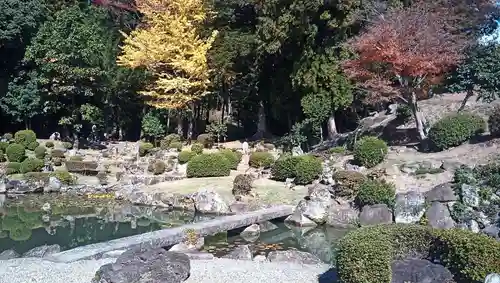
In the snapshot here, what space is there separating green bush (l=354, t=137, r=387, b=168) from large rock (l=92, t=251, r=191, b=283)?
12.1 m

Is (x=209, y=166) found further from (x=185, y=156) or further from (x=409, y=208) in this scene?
(x=409, y=208)

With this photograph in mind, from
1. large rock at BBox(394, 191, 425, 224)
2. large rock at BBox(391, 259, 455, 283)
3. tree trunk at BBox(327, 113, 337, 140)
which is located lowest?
large rock at BBox(394, 191, 425, 224)

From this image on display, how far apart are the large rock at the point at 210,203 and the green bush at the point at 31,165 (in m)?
10.6

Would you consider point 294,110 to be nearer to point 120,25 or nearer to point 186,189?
point 186,189

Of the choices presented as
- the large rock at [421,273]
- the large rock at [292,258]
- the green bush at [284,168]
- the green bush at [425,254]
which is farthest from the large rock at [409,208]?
the large rock at [421,273]

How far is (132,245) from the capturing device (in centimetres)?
1196

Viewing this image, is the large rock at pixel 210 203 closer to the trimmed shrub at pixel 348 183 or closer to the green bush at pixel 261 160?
the trimmed shrub at pixel 348 183

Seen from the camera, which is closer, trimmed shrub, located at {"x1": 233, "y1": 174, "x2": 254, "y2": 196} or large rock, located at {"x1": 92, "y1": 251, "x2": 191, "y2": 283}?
large rock, located at {"x1": 92, "y1": 251, "x2": 191, "y2": 283}

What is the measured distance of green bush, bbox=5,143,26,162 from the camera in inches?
1083

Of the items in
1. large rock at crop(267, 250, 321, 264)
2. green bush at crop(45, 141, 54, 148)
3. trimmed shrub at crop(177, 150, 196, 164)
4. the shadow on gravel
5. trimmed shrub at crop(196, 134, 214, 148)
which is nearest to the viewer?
the shadow on gravel

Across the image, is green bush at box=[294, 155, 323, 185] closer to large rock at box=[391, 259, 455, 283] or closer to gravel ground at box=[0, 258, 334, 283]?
gravel ground at box=[0, 258, 334, 283]

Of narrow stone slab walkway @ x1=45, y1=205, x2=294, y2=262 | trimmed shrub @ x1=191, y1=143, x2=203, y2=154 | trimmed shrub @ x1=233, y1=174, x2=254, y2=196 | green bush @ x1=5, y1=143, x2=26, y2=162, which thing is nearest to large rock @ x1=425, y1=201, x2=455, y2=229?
narrow stone slab walkway @ x1=45, y1=205, x2=294, y2=262

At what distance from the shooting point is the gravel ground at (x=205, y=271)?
31.1 feet

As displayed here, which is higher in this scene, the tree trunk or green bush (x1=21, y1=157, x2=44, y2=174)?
the tree trunk
